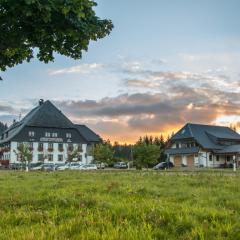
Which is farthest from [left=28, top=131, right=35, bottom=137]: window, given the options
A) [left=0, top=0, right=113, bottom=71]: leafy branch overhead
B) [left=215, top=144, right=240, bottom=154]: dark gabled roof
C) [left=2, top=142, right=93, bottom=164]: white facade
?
[left=0, top=0, right=113, bottom=71]: leafy branch overhead

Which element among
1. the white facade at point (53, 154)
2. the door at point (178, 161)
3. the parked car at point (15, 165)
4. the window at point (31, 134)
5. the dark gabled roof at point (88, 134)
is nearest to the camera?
the parked car at point (15, 165)

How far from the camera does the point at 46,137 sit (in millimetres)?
107438

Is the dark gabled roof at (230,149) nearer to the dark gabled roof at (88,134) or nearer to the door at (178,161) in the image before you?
the door at (178,161)

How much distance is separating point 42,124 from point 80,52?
3693 inches

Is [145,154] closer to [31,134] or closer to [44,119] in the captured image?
[31,134]

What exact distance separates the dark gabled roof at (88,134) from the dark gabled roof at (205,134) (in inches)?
963

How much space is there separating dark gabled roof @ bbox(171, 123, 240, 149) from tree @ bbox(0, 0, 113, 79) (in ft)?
278

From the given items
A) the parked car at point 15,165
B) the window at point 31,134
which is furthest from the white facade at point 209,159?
the parked car at point 15,165

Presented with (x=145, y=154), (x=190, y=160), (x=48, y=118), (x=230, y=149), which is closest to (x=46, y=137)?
(x=48, y=118)

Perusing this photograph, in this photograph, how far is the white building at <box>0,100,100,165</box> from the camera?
339 feet

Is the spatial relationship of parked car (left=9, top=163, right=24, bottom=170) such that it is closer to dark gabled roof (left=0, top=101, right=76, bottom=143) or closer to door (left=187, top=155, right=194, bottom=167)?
dark gabled roof (left=0, top=101, right=76, bottom=143)

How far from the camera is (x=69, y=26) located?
1183cm

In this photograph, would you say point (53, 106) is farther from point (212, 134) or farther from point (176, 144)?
point (212, 134)

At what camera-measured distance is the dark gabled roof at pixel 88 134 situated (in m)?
119
